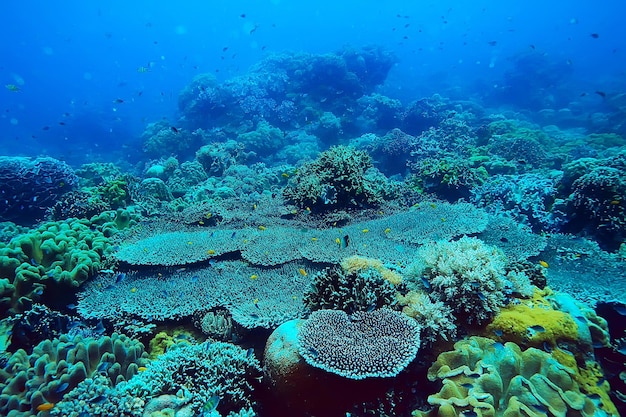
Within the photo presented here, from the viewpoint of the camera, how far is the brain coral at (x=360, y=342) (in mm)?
3336

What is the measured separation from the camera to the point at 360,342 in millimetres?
3629

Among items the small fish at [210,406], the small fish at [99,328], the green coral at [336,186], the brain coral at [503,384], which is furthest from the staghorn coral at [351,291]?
the green coral at [336,186]

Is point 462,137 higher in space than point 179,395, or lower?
higher

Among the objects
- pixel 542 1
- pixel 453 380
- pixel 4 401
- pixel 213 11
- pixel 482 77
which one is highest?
pixel 213 11

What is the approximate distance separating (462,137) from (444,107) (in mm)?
10027

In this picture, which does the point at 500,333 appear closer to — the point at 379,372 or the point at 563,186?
the point at 379,372

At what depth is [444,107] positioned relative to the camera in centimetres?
2814

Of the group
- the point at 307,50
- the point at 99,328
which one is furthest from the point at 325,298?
the point at 307,50

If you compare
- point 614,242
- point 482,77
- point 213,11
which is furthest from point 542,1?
point 614,242

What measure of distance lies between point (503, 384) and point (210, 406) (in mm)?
3036

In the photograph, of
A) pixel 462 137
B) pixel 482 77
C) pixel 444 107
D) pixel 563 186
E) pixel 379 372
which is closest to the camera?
pixel 379 372

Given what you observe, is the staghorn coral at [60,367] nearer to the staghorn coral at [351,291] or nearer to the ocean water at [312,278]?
the ocean water at [312,278]

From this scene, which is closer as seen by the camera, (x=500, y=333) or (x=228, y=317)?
(x=500, y=333)

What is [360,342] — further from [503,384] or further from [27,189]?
[27,189]
